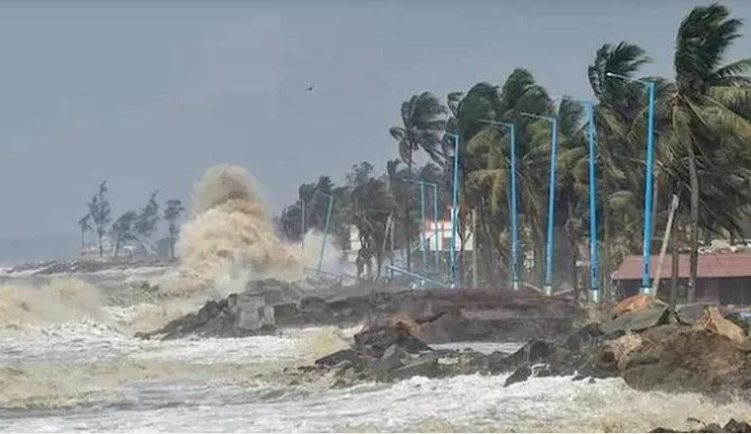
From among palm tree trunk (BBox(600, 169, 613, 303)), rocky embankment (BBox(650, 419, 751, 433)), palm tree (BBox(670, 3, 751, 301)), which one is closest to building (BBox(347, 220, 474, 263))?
palm tree trunk (BBox(600, 169, 613, 303))

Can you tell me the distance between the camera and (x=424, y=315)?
39.9 m

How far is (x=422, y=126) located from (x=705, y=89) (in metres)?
44.1

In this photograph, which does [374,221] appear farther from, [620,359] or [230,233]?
[620,359]

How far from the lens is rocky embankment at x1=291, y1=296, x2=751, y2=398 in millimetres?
20062

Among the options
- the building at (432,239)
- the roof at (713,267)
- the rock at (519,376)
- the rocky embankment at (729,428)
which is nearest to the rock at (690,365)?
the rock at (519,376)

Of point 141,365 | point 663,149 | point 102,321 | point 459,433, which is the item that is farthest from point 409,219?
point 459,433

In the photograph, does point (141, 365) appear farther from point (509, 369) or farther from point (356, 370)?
point (509, 369)

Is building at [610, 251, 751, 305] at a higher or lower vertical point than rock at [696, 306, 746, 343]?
lower

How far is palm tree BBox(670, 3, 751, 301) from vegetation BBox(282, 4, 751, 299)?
4cm

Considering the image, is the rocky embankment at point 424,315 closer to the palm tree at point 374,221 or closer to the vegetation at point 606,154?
the vegetation at point 606,154

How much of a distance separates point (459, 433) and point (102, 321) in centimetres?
4223

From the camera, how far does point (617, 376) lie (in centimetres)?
2105

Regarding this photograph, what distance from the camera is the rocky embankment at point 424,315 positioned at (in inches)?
1465

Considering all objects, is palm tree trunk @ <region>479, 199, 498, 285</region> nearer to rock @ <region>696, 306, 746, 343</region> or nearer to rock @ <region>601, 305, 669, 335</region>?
rock @ <region>601, 305, 669, 335</region>
